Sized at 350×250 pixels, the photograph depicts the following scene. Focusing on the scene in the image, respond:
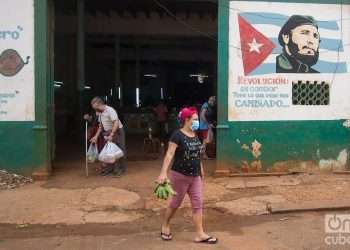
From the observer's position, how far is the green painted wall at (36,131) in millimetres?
10398

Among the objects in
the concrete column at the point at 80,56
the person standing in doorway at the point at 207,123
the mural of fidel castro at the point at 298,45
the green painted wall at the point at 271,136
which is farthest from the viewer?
the concrete column at the point at 80,56

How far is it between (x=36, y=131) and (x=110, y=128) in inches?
54.0

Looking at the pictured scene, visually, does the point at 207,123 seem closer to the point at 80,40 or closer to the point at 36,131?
the point at 36,131

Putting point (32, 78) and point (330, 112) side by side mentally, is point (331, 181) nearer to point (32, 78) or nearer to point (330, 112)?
point (330, 112)

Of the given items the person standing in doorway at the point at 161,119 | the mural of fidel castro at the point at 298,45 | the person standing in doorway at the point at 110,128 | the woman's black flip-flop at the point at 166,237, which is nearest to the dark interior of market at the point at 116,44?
the person standing in doorway at the point at 161,119

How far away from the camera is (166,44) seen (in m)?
29.8

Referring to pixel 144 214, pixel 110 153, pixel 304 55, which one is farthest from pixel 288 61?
pixel 144 214

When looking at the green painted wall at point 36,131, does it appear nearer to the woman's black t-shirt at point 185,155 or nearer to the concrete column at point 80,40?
the woman's black t-shirt at point 185,155

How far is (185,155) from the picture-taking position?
6906 millimetres

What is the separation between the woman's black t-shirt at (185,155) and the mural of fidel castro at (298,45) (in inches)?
179

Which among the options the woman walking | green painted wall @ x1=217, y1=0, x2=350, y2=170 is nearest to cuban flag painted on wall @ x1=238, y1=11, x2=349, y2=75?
green painted wall @ x1=217, y1=0, x2=350, y2=170

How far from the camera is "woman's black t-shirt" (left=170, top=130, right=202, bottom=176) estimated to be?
6.90 metres

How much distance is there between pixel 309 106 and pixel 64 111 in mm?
12620

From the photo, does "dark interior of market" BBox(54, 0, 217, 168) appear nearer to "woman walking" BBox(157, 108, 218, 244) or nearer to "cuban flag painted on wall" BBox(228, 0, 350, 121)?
"cuban flag painted on wall" BBox(228, 0, 350, 121)
